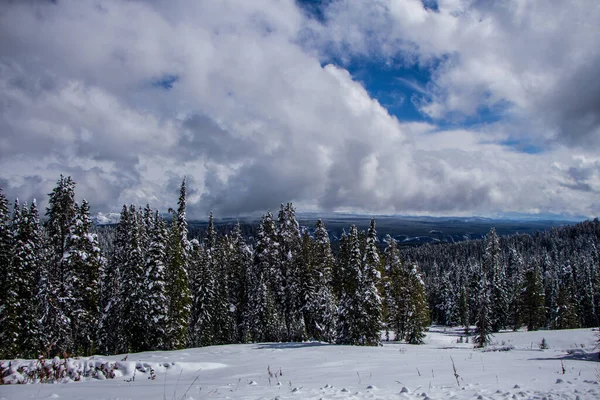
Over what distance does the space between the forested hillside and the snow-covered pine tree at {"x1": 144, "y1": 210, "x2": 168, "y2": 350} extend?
89 mm

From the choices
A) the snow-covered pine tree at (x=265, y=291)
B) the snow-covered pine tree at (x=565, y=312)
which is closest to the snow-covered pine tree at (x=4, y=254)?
the snow-covered pine tree at (x=265, y=291)

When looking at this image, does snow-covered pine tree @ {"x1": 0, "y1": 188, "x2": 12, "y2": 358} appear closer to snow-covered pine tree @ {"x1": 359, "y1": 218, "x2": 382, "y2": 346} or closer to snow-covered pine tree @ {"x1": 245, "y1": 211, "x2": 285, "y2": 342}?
snow-covered pine tree @ {"x1": 245, "y1": 211, "x2": 285, "y2": 342}

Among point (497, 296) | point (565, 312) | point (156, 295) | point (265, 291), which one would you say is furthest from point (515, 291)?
point (156, 295)

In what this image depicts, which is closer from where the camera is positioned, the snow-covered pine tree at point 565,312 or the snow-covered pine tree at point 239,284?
the snow-covered pine tree at point 239,284

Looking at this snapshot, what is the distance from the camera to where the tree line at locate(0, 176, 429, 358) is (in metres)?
26.3

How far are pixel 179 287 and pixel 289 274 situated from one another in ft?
36.3

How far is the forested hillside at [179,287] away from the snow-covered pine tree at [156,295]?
9cm

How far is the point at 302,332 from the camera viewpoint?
3189 centimetres

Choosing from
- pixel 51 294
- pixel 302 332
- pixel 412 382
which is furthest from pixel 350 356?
pixel 51 294

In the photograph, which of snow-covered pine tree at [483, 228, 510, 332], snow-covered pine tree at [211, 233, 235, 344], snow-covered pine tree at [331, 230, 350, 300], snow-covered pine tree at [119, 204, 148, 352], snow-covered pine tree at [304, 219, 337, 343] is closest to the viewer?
snow-covered pine tree at [119, 204, 148, 352]

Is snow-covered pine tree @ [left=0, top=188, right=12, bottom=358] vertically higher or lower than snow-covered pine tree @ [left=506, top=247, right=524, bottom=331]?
higher

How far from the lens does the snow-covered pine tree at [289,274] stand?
34969 millimetres

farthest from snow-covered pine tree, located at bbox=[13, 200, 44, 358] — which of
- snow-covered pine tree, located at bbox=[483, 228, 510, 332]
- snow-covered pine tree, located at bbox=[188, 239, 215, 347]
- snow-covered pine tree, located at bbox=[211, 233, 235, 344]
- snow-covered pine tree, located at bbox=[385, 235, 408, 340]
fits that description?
snow-covered pine tree, located at bbox=[483, 228, 510, 332]

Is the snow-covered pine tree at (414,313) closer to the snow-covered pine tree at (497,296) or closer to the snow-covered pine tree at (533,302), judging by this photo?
the snow-covered pine tree at (497,296)
